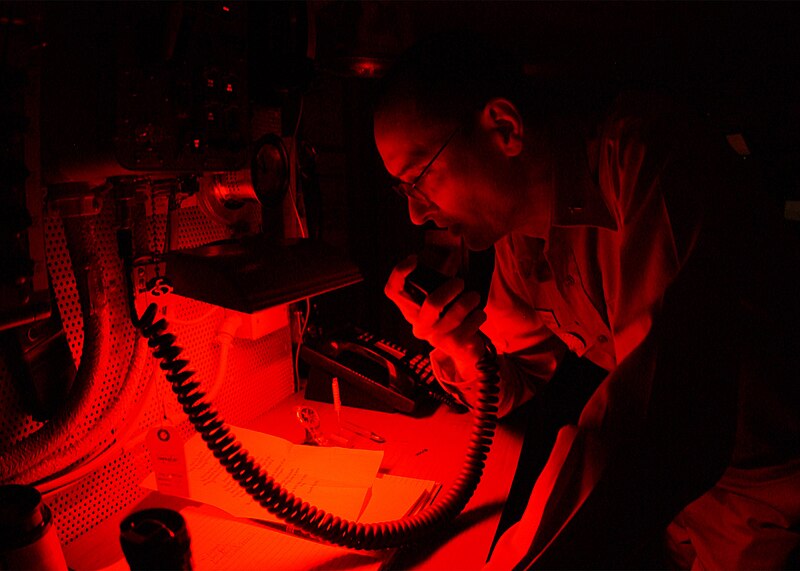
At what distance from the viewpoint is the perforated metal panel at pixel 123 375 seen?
925mm

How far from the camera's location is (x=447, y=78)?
1.09 metres

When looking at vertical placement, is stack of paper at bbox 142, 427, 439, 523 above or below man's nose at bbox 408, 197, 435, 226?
below

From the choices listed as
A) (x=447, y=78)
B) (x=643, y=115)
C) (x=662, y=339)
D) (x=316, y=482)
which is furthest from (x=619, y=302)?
(x=316, y=482)

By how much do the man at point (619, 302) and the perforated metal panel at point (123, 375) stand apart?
46 centimetres

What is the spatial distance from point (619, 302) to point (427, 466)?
569mm

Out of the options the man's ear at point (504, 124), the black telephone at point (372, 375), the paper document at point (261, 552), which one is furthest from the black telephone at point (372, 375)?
the man's ear at point (504, 124)

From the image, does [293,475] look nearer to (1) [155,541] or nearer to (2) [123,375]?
(2) [123,375]

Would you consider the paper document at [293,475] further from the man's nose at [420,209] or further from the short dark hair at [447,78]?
the short dark hair at [447,78]

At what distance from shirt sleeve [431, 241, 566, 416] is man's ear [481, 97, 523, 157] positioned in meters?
0.37

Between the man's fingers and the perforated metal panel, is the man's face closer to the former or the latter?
the man's fingers

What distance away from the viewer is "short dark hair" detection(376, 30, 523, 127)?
1.09 metres

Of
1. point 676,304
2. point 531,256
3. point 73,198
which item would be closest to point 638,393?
point 676,304

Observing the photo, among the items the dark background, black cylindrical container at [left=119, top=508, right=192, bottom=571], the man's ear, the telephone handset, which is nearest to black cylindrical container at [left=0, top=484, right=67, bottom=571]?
black cylindrical container at [left=119, top=508, right=192, bottom=571]

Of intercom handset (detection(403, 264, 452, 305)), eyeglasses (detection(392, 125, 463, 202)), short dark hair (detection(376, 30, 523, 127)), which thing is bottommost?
intercom handset (detection(403, 264, 452, 305))
